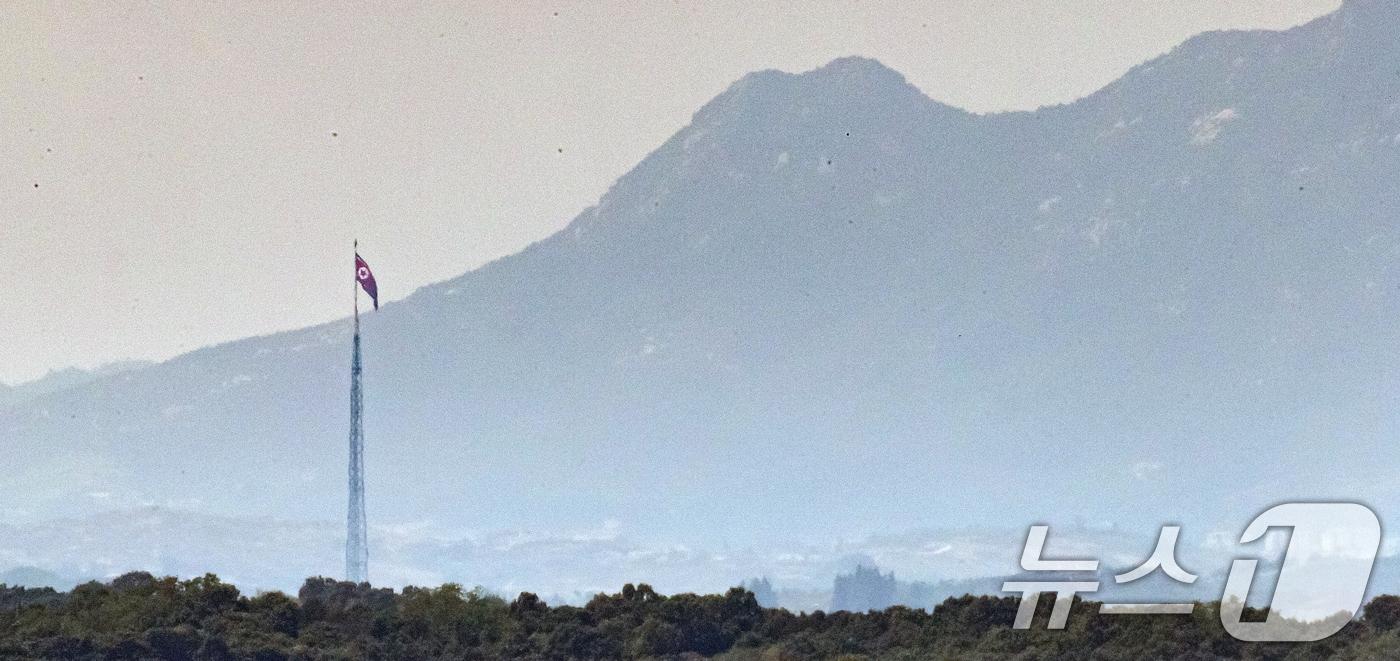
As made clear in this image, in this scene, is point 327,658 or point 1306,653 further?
point 327,658

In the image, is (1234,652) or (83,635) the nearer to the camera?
(1234,652)

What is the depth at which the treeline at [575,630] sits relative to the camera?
57812mm

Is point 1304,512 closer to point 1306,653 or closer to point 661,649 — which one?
point 1306,653

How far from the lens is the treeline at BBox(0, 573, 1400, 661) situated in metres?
57.8

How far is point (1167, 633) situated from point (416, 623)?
21.6 m

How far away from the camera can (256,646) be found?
62469 mm

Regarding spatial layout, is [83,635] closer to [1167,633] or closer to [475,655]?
[475,655]

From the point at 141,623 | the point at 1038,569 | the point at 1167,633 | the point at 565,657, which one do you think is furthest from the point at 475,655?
the point at 1038,569

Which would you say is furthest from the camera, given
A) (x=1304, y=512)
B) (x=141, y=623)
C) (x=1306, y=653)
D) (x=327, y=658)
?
(x=141, y=623)

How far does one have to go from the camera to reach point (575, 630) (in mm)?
65812

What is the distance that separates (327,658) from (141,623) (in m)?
7.21

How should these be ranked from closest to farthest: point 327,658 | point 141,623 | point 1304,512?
1. point 1304,512
2. point 327,658
3. point 141,623

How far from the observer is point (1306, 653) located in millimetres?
54562

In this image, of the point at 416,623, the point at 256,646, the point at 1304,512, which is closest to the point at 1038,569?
the point at 1304,512
